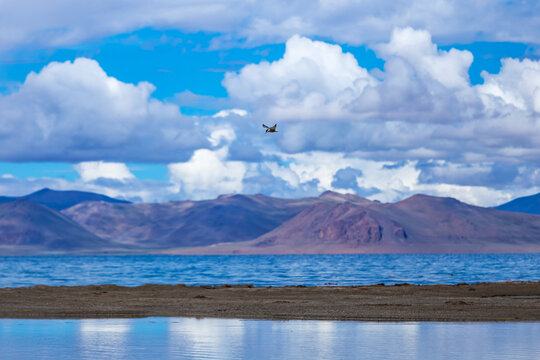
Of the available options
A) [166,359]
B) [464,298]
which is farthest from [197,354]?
[464,298]

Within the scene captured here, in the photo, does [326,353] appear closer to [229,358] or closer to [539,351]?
[229,358]

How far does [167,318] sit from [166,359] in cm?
1386

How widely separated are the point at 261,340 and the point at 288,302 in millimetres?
17554

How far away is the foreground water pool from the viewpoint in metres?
25.2

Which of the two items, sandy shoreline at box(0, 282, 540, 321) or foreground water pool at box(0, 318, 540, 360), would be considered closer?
foreground water pool at box(0, 318, 540, 360)

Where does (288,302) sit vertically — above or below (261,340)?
above

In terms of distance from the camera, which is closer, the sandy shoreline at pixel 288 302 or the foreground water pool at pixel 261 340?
the foreground water pool at pixel 261 340

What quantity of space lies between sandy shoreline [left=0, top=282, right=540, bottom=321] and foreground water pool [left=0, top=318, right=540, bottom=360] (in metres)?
3.29

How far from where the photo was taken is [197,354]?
25.3m

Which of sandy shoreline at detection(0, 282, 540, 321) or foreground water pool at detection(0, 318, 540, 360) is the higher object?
sandy shoreline at detection(0, 282, 540, 321)

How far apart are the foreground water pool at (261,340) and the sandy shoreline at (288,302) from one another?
129 inches

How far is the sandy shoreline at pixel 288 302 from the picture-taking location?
128ft

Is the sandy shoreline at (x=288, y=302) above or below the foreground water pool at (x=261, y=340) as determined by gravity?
above

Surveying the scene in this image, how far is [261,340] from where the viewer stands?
94.3ft
